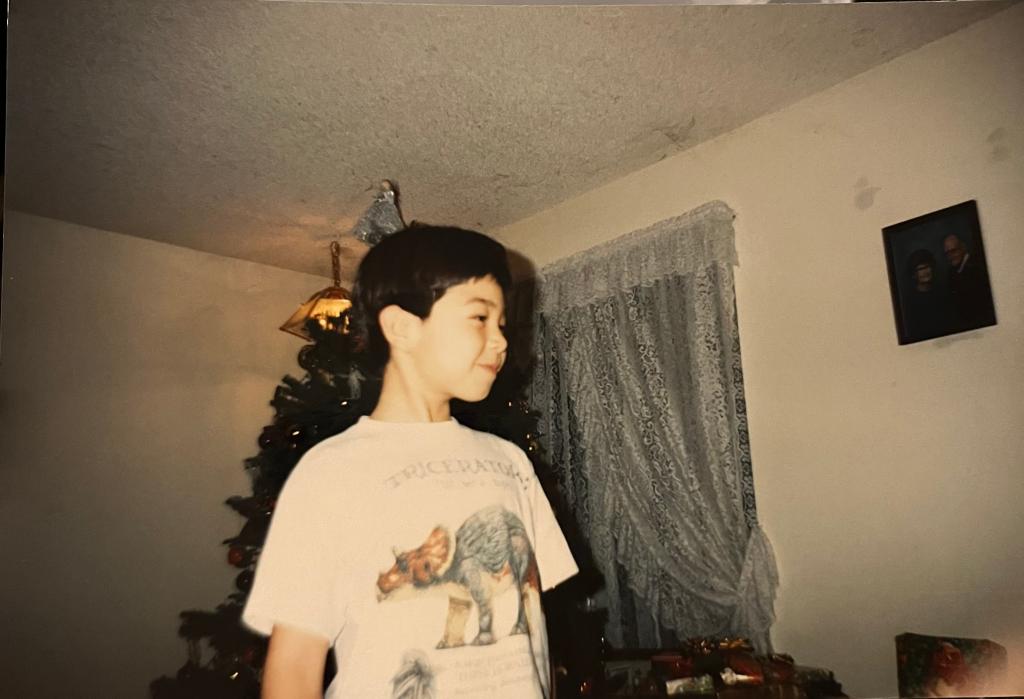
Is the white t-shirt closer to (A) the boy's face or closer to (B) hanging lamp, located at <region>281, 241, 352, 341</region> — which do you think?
(A) the boy's face

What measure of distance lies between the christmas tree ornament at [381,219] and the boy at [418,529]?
3 centimetres

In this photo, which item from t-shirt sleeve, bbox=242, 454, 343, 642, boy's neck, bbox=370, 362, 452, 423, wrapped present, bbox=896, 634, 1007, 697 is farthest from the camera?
wrapped present, bbox=896, 634, 1007, 697

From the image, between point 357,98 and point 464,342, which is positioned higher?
point 357,98

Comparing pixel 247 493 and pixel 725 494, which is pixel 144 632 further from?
pixel 725 494

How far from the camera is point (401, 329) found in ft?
4.12

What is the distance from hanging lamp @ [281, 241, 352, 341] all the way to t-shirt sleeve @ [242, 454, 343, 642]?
0.92 feet

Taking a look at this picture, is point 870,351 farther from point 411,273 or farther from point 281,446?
point 281,446

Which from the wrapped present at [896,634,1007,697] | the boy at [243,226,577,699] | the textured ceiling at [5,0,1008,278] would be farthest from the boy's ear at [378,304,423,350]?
the wrapped present at [896,634,1007,697]

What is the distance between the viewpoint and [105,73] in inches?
52.6

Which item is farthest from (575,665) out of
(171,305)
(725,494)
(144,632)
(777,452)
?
(171,305)

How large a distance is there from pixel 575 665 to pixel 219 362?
0.92 meters

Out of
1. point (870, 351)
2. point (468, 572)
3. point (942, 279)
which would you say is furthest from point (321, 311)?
point (942, 279)

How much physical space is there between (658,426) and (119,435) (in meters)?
1.09

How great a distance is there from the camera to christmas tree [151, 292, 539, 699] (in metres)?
1.17
